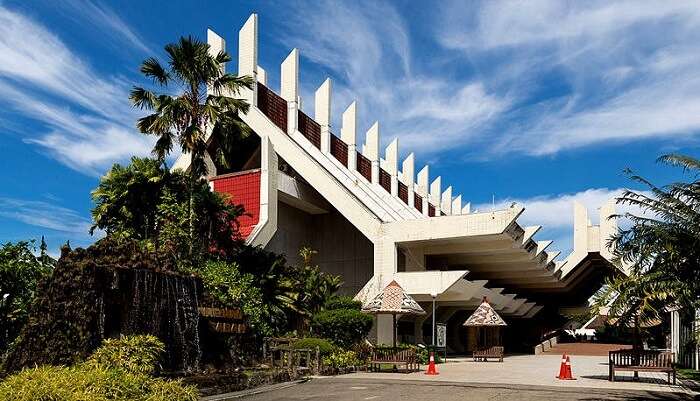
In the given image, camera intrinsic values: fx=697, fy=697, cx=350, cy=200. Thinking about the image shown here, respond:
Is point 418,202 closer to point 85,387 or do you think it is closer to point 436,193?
point 436,193

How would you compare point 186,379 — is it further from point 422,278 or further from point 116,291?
point 422,278

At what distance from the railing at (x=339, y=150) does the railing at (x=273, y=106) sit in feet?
19.6

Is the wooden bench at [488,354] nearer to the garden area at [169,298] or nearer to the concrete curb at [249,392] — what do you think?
the garden area at [169,298]

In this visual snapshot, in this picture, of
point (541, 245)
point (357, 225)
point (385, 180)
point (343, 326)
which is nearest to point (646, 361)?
point (343, 326)

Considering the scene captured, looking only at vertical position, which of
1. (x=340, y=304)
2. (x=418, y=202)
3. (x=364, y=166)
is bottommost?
(x=340, y=304)

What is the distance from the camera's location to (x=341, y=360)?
21.4 meters

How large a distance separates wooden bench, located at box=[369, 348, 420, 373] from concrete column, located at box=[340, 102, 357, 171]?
23.8 meters

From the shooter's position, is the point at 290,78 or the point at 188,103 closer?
the point at 188,103

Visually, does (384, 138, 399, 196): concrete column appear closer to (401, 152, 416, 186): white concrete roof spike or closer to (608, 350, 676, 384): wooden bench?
(401, 152, 416, 186): white concrete roof spike

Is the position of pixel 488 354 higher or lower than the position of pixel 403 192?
lower

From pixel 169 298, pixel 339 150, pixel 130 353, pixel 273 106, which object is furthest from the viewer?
pixel 339 150

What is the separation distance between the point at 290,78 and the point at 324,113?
3647 millimetres

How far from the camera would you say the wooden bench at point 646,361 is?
18.1 m

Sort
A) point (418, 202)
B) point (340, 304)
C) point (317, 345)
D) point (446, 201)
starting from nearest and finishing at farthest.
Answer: point (317, 345) → point (340, 304) → point (418, 202) → point (446, 201)
